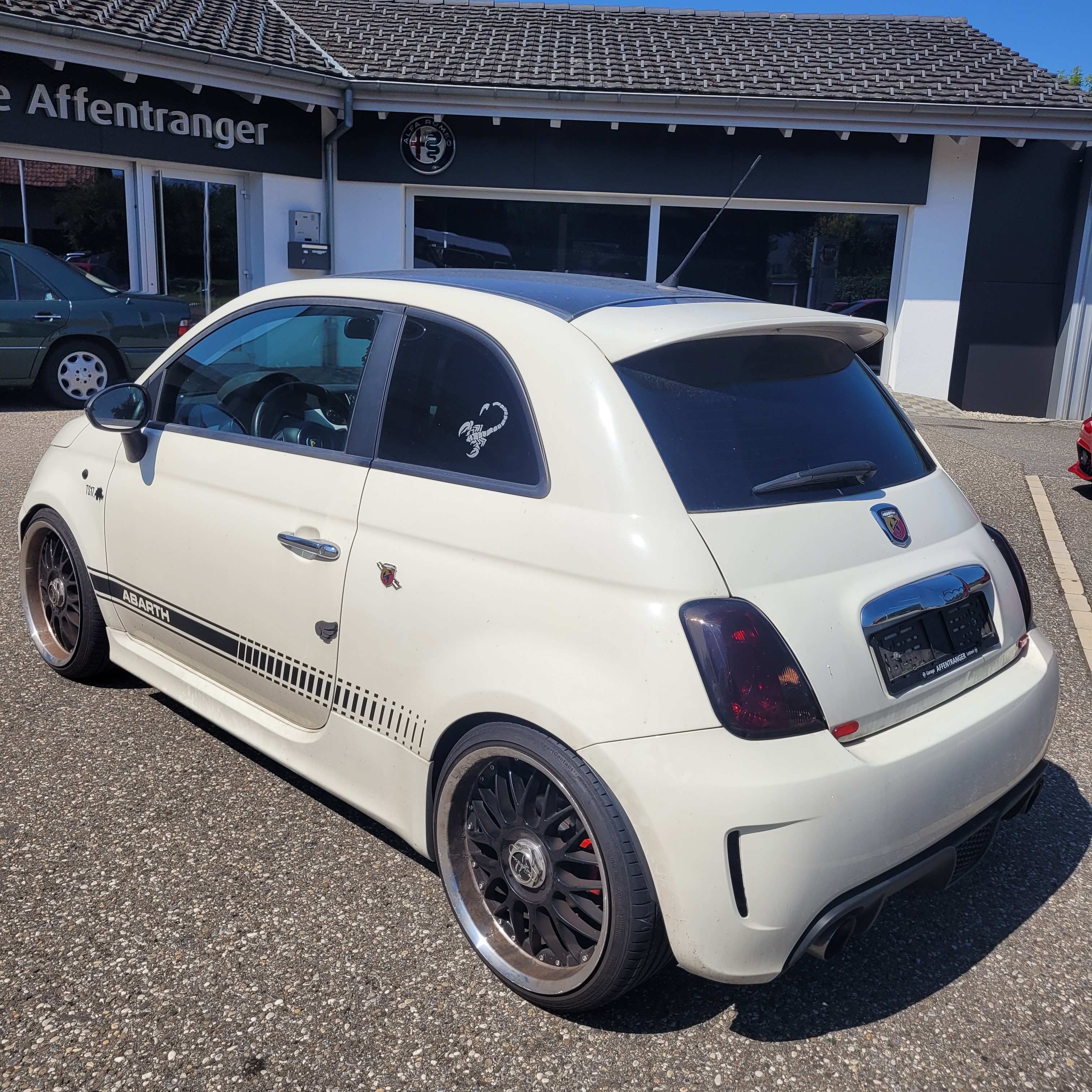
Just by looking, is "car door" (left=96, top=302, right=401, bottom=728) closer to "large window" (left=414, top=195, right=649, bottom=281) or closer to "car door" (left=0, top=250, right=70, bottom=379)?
"car door" (left=0, top=250, right=70, bottom=379)

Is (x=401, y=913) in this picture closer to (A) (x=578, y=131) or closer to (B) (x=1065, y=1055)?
(B) (x=1065, y=1055)

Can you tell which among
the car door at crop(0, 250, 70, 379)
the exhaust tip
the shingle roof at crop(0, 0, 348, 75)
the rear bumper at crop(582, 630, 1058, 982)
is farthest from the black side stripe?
the shingle roof at crop(0, 0, 348, 75)

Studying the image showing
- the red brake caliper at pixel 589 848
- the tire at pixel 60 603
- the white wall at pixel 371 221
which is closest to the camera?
the red brake caliper at pixel 589 848

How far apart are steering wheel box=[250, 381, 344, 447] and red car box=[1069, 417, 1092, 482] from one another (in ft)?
24.0

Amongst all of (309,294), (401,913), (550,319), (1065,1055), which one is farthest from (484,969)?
(309,294)

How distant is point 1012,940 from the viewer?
2.70m

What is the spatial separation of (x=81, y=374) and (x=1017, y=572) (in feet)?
34.1

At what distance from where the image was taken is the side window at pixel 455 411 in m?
2.48

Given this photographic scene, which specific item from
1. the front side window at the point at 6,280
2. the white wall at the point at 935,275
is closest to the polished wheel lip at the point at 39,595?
the front side window at the point at 6,280

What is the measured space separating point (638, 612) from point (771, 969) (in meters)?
0.77

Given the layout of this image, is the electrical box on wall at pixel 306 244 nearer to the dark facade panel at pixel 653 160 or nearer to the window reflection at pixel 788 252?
the dark facade panel at pixel 653 160

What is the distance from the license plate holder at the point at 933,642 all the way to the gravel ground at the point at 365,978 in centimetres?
78

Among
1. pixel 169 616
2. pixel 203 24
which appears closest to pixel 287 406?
pixel 169 616

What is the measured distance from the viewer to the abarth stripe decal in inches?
101
